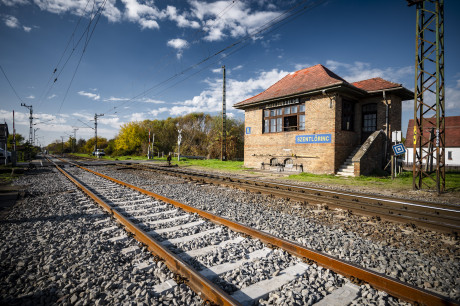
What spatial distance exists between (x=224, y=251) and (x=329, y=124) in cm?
1344

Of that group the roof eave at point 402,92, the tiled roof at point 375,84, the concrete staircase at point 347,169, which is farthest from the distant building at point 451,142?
the concrete staircase at point 347,169

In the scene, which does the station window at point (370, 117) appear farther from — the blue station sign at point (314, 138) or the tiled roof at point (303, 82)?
the blue station sign at point (314, 138)

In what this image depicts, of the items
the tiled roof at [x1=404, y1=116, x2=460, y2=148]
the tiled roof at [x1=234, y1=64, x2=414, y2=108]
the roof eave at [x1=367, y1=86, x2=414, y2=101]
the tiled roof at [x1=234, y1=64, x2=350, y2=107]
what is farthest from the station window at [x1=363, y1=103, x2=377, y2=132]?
the tiled roof at [x1=404, y1=116, x2=460, y2=148]

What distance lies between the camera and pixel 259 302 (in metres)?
2.34

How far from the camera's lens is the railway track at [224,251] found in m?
2.35

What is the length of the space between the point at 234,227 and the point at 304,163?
12.6 meters

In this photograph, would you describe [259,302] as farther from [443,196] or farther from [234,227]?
[443,196]

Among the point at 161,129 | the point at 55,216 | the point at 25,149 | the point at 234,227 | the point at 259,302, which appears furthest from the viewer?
the point at 161,129

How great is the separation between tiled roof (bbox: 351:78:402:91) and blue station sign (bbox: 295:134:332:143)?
5.23 meters

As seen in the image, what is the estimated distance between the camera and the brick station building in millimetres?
14406

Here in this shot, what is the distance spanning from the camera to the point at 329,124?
14.6 m

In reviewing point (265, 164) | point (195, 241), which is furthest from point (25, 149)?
point (195, 241)

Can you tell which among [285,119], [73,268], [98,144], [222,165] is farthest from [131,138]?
[73,268]

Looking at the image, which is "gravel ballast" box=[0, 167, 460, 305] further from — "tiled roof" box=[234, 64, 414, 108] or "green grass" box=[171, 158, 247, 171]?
"green grass" box=[171, 158, 247, 171]
